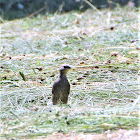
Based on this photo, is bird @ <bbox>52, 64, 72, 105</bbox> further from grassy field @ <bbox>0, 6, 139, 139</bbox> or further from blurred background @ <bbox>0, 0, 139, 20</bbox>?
blurred background @ <bbox>0, 0, 139, 20</bbox>

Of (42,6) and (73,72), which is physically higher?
(42,6)

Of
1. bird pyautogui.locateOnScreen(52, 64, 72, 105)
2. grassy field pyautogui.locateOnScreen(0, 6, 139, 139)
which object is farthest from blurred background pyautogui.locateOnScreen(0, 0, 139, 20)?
bird pyautogui.locateOnScreen(52, 64, 72, 105)

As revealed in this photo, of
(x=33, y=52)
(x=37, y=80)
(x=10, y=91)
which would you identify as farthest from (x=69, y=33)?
(x=10, y=91)

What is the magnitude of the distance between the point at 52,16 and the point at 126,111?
572cm

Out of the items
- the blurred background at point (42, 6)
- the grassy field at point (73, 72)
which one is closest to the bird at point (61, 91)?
the grassy field at point (73, 72)

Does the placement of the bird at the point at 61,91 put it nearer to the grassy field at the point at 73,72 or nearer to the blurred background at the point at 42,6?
the grassy field at the point at 73,72

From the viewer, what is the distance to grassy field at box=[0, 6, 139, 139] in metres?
2.92

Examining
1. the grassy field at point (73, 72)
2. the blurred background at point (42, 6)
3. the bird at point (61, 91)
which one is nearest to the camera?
the grassy field at point (73, 72)

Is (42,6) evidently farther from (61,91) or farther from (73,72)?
(61,91)

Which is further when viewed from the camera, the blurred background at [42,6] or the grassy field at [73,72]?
the blurred background at [42,6]

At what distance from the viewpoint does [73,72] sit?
468 centimetres

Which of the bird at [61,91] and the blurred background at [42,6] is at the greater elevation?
the blurred background at [42,6]

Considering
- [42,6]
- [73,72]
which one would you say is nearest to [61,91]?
[73,72]

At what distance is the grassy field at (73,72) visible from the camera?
9.58 feet
